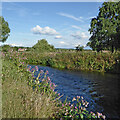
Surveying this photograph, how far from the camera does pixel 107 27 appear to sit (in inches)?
1107

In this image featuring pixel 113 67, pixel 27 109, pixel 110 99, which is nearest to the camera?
pixel 27 109

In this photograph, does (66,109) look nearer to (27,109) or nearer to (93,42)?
(27,109)

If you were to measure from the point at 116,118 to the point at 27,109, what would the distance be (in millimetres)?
3471

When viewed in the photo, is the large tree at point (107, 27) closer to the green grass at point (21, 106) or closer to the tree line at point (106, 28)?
the tree line at point (106, 28)

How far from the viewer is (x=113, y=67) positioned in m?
16.0

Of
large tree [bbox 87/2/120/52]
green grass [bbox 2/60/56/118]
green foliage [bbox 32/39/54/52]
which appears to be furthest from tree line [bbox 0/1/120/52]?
green grass [bbox 2/60/56/118]

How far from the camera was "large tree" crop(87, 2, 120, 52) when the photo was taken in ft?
91.0

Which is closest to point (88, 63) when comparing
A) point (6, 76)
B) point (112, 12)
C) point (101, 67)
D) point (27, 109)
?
point (101, 67)

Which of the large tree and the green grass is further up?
the large tree

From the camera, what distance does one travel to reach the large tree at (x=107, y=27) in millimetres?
27734

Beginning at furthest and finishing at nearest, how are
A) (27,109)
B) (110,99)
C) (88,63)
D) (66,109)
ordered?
(88,63), (110,99), (66,109), (27,109)

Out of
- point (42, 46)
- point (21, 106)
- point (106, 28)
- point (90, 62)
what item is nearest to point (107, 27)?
point (106, 28)

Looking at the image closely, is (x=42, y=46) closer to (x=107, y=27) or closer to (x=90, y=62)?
(x=107, y=27)

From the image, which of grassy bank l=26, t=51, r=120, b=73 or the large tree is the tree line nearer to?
the large tree
